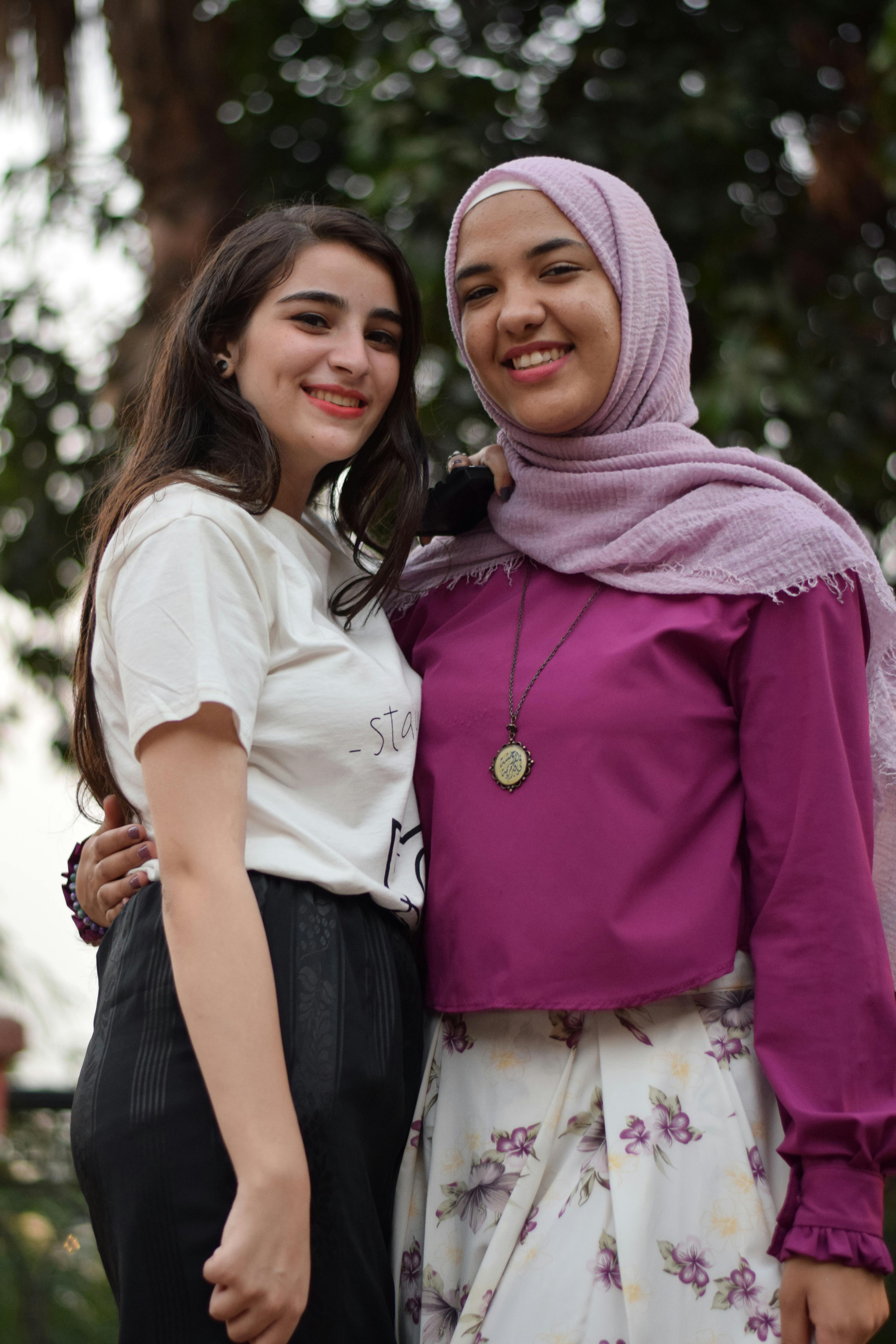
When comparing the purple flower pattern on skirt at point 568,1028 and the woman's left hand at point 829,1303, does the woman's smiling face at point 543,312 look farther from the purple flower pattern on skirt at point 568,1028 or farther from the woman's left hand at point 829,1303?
the woman's left hand at point 829,1303

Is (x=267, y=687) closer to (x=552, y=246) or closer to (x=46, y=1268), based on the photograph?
(x=552, y=246)

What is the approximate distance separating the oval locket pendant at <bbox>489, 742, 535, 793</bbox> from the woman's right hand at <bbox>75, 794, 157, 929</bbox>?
16.8 inches

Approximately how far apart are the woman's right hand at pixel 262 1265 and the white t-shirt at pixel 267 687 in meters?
0.33

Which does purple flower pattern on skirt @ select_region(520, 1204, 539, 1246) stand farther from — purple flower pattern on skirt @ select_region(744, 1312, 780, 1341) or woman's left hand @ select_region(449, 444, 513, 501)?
woman's left hand @ select_region(449, 444, 513, 501)

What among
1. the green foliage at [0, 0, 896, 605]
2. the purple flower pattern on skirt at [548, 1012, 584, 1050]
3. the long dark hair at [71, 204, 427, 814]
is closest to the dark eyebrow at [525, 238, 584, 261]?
the long dark hair at [71, 204, 427, 814]

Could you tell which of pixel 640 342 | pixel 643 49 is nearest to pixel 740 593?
pixel 640 342

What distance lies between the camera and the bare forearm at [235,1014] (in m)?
1.29

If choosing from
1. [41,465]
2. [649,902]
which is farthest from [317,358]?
[41,465]

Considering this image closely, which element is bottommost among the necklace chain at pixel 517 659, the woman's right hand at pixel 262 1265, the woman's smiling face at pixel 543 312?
the woman's right hand at pixel 262 1265

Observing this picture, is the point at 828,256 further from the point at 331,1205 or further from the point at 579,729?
the point at 331,1205

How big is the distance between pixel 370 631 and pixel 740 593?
49 cm

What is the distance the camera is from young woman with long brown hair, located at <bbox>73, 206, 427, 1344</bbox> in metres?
1.31

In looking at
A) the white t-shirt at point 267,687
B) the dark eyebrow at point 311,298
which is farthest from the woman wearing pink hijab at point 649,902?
the dark eyebrow at point 311,298

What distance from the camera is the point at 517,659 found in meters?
1.71
